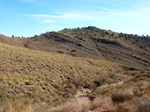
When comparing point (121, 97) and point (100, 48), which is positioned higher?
point (100, 48)

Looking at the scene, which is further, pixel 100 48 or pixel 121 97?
pixel 100 48

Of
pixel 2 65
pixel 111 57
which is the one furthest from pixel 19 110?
pixel 111 57

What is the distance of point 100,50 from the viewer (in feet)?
215

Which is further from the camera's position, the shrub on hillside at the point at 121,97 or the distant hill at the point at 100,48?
the distant hill at the point at 100,48

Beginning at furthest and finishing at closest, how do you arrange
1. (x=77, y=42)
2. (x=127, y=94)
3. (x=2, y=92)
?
(x=77, y=42) → (x=2, y=92) → (x=127, y=94)

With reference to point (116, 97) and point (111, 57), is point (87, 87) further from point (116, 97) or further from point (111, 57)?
point (111, 57)

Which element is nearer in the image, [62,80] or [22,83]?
[22,83]

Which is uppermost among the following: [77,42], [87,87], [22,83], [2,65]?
[77,42]

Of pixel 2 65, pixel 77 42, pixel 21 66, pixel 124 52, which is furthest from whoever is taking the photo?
pixel 77 42

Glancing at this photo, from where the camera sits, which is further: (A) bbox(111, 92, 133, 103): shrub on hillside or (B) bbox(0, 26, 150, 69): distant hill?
(B) bbox(0, 26, 150, 69): distant hill

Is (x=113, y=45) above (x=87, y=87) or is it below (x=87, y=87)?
above

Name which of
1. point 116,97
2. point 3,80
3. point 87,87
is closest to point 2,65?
point 3,80

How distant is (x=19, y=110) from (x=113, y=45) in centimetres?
7068

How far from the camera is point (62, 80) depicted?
20641mm
